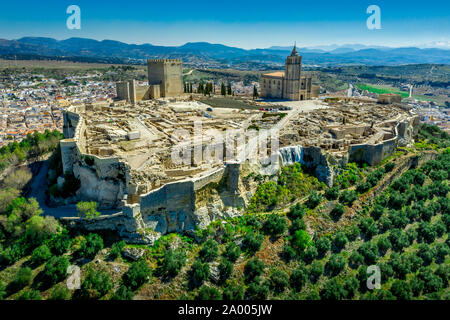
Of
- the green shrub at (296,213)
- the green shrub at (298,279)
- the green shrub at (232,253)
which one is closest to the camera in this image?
the green shrub at (298,279)

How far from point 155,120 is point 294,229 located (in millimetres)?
18830

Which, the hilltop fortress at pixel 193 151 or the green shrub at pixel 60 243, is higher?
the hilltop fortress at pixel 193 151

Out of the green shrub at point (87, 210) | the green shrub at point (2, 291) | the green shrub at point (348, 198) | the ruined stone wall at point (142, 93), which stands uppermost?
the ruined stone wall at point (142, 93)

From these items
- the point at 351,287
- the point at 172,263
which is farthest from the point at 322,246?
the point at 172,263

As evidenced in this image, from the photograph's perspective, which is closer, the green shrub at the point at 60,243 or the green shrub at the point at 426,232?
the green shrub at the point at 60,243

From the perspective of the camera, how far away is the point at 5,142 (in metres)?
40.6

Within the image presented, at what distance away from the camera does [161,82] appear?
47438 millimetres

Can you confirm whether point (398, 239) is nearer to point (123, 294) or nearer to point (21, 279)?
point (123, 294)

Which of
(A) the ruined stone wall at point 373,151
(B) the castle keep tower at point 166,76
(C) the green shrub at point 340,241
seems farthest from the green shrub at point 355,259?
(B) the castle keep tower at point 166,76

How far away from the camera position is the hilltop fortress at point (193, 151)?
66.4 feet

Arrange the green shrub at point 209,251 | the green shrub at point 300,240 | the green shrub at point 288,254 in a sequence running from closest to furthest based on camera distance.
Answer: the green shrub at point 209,251
the green shrub at point 288,254
the green shrub at point 300,240

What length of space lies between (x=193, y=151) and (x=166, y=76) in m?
25.5

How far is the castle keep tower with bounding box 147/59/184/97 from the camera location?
46594mm

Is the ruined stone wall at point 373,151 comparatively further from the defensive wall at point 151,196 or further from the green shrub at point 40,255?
the green shrub at point 40,255
